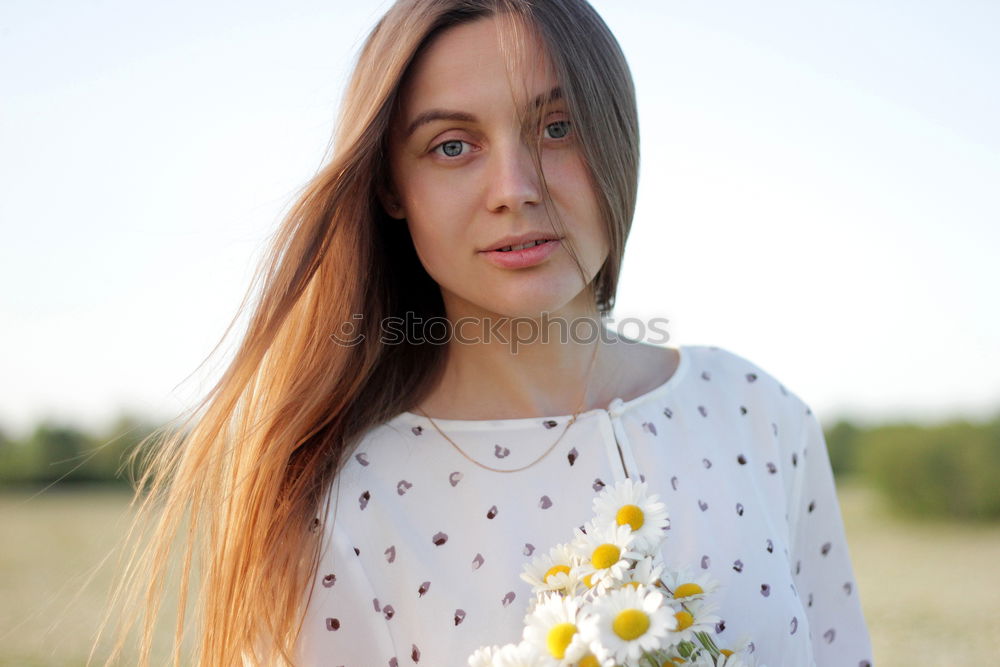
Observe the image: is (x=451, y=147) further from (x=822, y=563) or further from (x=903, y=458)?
(x=903, y=458)

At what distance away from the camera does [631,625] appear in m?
1.05

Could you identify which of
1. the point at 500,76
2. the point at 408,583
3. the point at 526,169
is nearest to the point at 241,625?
the point at 408,583

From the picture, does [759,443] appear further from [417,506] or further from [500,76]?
[500,76]

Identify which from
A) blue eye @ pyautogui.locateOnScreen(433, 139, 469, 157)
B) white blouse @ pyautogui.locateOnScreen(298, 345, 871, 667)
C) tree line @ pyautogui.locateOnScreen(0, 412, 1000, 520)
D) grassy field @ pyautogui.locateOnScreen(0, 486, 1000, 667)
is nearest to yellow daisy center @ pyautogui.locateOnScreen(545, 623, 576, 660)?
white blouse @ pyautogui.locateOnScreen(298, 345, 871, 667)

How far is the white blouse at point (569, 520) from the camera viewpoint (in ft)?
5.55

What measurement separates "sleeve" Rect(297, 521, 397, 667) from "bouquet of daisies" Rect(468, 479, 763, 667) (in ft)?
1.65

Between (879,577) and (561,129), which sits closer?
(561,129)

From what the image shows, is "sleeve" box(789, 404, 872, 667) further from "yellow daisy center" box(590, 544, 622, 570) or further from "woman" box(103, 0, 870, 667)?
"yellow daisy center" box(590, 544, 622, 570)

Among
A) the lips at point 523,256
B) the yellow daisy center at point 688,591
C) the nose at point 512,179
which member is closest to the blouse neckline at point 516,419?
the lips at point 523,256

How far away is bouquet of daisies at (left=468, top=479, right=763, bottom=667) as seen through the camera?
1036mm

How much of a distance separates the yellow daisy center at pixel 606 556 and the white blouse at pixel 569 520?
1.83ft

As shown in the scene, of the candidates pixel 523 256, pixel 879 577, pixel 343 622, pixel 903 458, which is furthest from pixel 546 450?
pixel 903 458

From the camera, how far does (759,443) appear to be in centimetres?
201

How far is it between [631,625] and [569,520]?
0.75m
